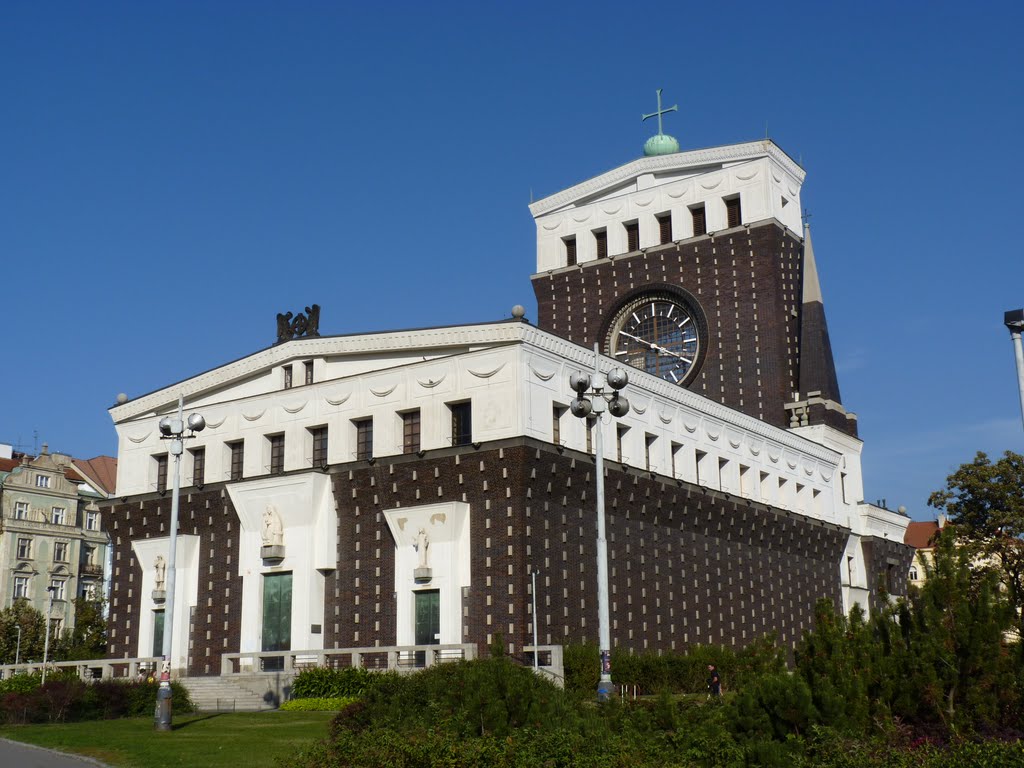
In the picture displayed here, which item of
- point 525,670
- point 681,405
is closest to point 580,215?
point 681,405

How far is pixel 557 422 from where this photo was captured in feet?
156

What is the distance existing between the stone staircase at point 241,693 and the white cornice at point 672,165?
40557 millimetres

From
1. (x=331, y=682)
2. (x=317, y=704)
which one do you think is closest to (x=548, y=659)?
(x=331, y=682)

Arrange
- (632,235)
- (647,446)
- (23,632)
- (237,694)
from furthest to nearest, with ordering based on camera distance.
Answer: (23,632), (632,235), (647,446), (237,694)

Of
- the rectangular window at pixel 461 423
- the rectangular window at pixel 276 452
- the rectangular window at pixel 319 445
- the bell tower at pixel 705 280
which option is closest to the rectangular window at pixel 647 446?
the rectangular window at pixel 461 423

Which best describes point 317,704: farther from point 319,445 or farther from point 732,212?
point 732,212

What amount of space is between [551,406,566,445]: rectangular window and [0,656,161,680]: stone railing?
58.8 ft

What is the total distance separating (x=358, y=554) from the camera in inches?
1912

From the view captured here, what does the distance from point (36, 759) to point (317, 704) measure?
13.9 metres

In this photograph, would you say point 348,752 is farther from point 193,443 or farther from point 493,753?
point 193,443

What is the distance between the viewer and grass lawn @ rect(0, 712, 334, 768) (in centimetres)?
2514

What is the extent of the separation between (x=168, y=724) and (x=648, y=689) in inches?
679

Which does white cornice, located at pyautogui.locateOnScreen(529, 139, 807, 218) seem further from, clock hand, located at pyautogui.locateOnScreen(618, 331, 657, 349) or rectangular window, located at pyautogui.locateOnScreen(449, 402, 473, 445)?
rectangular window, located at pyautogui.locateOnScreen(449, 402, 473, 445)

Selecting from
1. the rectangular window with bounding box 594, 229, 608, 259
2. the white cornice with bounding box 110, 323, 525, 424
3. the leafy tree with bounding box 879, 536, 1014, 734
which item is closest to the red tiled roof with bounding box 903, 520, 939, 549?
the rectangular window with bounding box 594, 229, 608, 259
